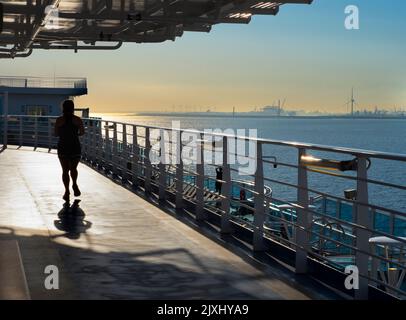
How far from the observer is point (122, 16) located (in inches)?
481

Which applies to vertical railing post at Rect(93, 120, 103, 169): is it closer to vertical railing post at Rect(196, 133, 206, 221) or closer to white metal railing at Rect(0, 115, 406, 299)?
white metal railing at Rect(0, 115, 406, 299)

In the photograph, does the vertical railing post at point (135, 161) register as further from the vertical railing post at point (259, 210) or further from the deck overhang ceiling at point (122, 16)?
the vertical railing post at point (259, 210)

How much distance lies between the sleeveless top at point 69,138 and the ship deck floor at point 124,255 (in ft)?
2.71

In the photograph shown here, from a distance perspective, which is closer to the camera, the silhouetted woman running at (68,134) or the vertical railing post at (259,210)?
the vertical railing post at (259,210)

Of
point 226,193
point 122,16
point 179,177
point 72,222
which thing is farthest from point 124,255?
point 122,16

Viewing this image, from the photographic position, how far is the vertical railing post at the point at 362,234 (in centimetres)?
553

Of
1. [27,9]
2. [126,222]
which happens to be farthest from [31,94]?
[126,222]

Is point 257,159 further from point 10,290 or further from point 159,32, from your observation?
point 159,32

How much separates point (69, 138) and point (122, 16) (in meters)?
2.48

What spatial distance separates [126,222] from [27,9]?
4503mm

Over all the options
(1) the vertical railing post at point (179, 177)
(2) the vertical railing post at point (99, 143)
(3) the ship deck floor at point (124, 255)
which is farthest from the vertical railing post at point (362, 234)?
(2) the vertical railing post at point (99, 143)

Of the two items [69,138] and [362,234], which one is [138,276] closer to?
[362,234]

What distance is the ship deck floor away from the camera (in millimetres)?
5762

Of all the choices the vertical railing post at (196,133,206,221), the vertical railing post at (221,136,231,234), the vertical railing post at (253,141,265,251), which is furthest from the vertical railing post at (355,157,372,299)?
the vertical railing post at (196,133,206,221)
